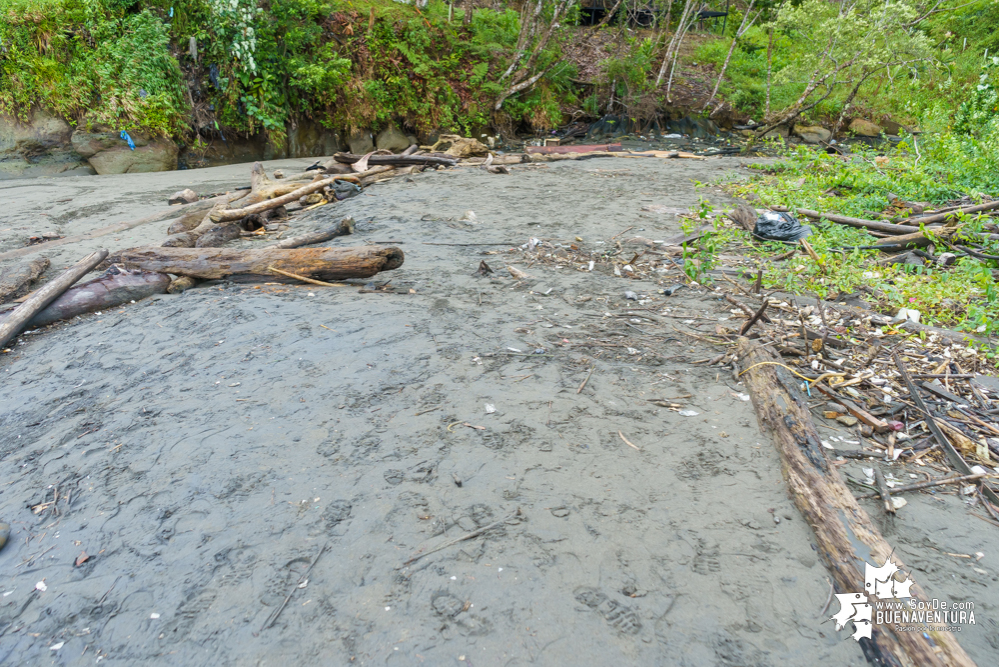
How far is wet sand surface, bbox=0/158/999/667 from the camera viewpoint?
1.83m

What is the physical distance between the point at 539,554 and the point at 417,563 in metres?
0.45

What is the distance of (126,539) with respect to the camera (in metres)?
2.20

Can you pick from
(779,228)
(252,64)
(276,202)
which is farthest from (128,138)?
(779,228)

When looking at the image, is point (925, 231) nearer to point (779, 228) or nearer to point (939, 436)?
point (779, 228)

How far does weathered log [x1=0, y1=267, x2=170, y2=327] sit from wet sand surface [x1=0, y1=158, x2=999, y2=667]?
15cm

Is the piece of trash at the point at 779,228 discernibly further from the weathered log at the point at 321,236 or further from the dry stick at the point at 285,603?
the dry stick at the point at 285,603

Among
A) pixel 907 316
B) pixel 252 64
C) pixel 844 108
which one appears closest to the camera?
pixel 907 316

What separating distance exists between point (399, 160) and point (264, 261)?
18.9 ft

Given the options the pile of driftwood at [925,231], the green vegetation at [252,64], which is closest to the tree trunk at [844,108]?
the green vegetation at [252,64]

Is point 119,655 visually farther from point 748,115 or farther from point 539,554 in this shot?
point 748,115

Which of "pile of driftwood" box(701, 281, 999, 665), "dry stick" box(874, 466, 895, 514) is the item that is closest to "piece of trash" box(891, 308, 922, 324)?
"pile of driftwood" box(701, 281, 999, 665)

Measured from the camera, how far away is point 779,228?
587 centimetres

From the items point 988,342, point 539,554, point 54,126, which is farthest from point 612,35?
point 539,554

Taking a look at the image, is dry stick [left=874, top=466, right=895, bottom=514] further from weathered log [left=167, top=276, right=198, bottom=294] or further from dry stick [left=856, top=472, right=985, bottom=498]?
weathered log [left=167, top=276, right=198, bottom=294]
